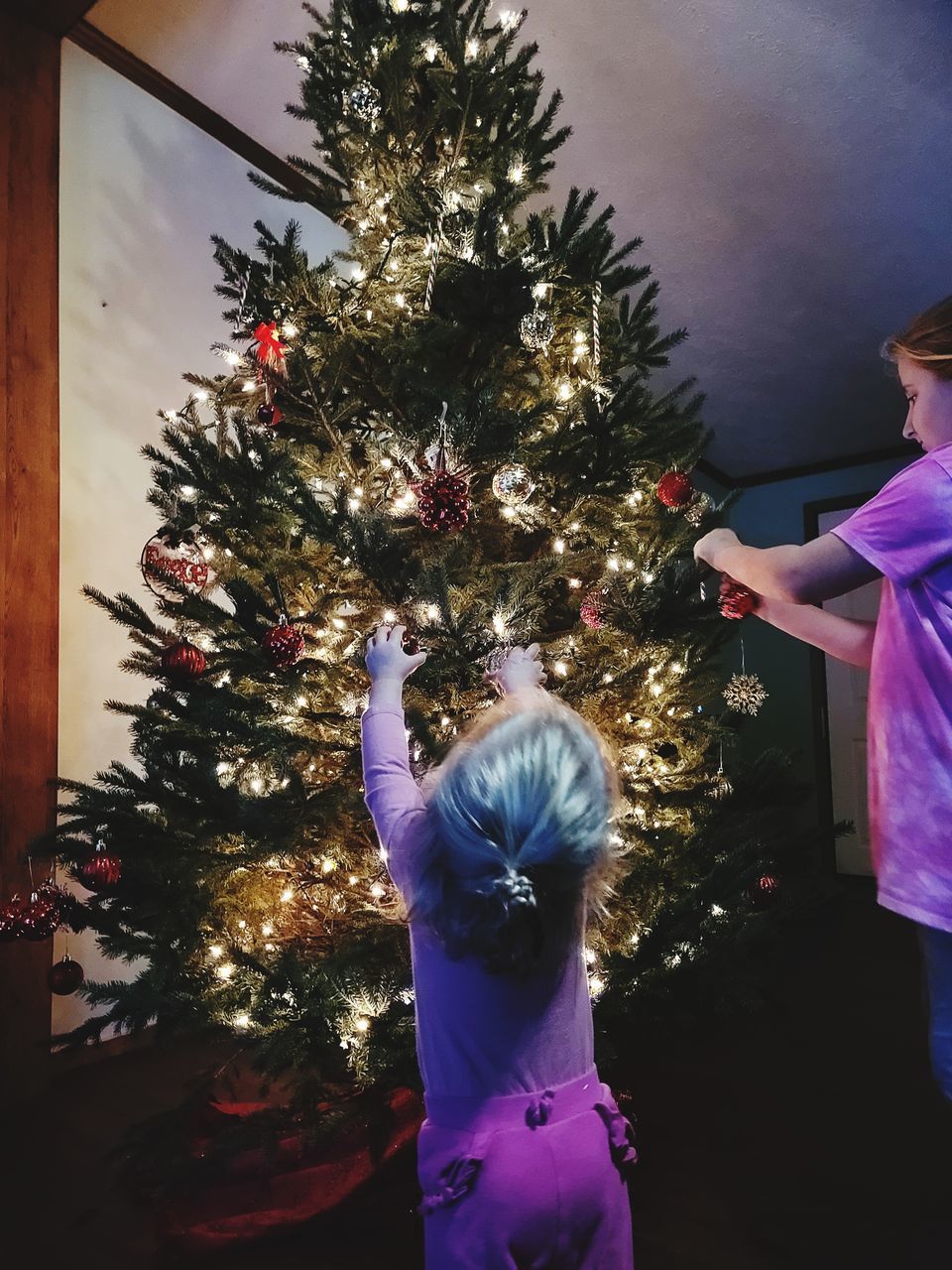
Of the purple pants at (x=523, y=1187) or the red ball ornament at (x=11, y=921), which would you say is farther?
the red ball ornament at (x=11, y=921)

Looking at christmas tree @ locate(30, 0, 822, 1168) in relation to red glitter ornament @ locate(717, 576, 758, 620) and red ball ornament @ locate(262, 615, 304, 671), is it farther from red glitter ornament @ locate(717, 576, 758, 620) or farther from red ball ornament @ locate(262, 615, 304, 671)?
red glitter ornament @ locate(717, 576, 758, 620)

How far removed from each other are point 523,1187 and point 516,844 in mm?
385

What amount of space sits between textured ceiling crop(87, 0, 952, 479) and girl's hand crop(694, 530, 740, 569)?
235 centimetres

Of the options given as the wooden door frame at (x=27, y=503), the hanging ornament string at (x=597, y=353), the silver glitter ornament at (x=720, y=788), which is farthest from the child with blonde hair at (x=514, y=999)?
the wooden door frame at (x=27, y=503)

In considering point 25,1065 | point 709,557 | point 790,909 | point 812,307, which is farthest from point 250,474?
point 812,307

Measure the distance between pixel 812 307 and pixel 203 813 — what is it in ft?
13.2

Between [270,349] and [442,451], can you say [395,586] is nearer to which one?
[442,451]

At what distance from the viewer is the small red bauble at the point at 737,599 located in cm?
122

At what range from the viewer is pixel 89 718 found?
2.68 metres

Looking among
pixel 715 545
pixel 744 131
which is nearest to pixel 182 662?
pixel 715 545

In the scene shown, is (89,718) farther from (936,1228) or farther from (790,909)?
(936,1228)

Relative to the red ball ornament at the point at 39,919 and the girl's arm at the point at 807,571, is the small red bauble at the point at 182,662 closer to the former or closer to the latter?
the red ball ornament at the point at 39,919

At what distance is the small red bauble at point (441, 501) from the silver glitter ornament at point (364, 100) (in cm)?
101

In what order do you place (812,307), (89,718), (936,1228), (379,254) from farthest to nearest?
(812,307), (89,718), (379,254), (936,1228)
